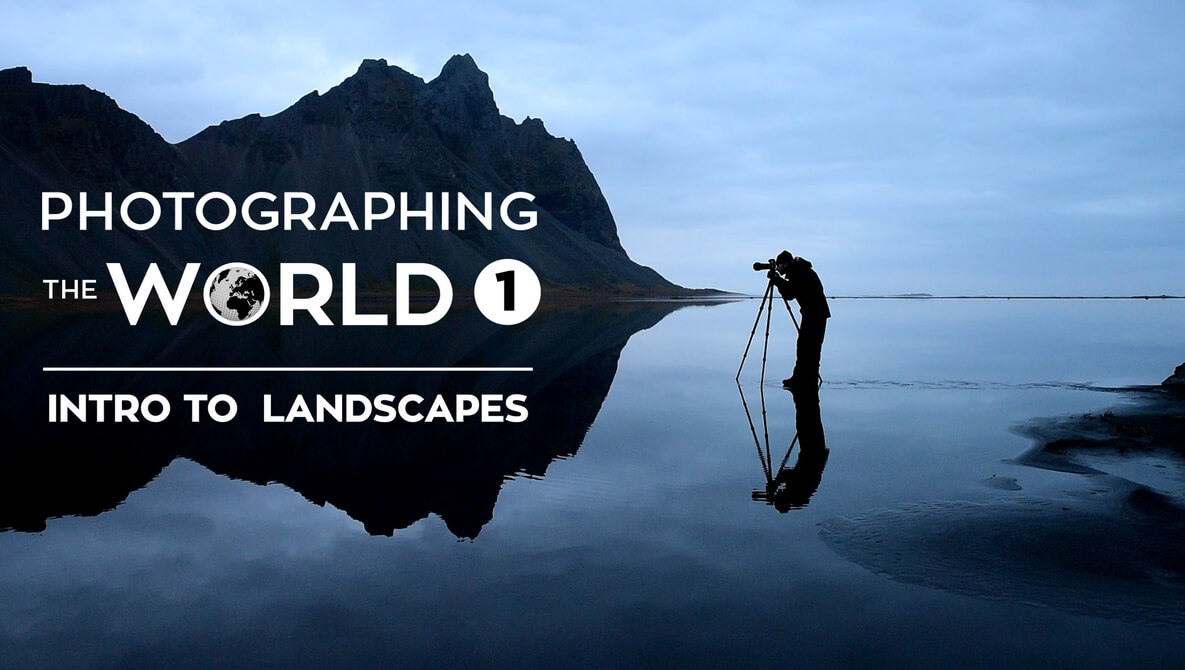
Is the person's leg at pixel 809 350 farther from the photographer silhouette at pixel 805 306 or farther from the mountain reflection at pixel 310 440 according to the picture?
the mountain reflection at pixel 310 440

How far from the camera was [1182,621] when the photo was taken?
22.8 ft

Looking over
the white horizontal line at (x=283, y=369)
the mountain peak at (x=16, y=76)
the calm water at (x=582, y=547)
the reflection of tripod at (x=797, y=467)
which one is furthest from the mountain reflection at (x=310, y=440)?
the mountain peak at (x=16, y=76)

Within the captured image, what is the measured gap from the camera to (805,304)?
22938 mm

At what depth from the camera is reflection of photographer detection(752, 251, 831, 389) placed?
A: 74.9ft

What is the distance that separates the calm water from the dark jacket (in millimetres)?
4145

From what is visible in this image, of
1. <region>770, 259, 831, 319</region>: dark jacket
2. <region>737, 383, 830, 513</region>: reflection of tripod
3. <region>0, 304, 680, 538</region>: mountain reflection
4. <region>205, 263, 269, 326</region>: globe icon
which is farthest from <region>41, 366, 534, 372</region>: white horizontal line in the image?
<region>205, 263, 269, 326</region>: globe icon

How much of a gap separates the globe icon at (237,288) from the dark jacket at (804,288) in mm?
103081

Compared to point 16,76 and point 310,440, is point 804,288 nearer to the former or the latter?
point 310,440

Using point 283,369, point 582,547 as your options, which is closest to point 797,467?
point 582,547

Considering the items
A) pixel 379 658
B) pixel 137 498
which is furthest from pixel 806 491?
pixel 137 498

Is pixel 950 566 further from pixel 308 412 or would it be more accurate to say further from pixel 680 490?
pixel 308 412

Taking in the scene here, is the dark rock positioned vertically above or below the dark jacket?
below

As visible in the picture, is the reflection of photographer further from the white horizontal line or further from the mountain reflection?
the white horizontal line

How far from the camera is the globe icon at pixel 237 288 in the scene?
412 feet
